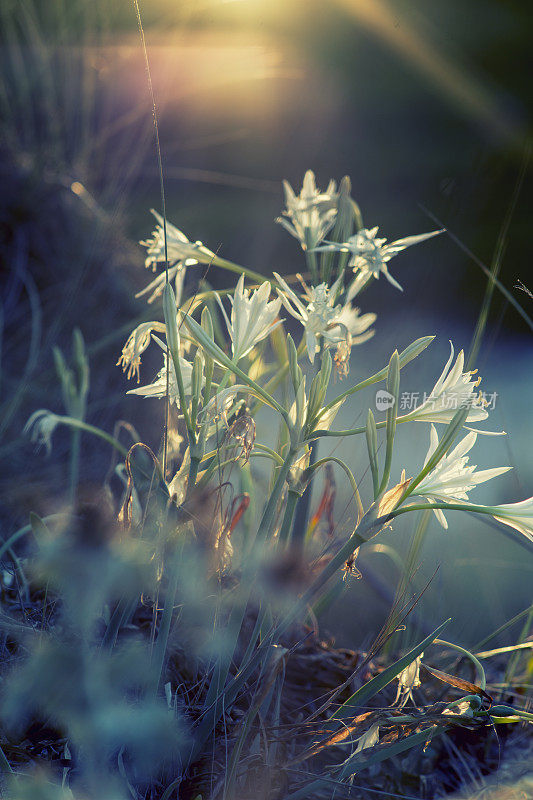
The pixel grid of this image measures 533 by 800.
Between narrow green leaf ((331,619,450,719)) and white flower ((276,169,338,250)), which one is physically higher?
white flower ((276,169,338,250))

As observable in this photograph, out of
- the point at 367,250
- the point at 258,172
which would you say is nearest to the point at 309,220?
the point at 367,250

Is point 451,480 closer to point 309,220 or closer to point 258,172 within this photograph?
point 309,220

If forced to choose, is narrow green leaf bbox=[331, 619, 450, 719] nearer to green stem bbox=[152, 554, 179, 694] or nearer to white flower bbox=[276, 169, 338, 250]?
green stem bbox=[152, 554, 179, 694]

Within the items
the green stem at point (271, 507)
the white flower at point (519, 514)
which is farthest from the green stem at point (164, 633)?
the white flower at point (519, 514)

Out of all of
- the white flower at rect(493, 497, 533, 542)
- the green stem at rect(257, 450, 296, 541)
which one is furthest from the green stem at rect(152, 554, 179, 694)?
the white flower at rect(493, 497, 533, 542)

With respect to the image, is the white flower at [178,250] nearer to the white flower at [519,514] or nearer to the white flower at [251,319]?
the white flower at [251,319]

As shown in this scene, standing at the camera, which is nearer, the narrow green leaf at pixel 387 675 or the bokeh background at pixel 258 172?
the narrow green leaf at pixel 387 675
